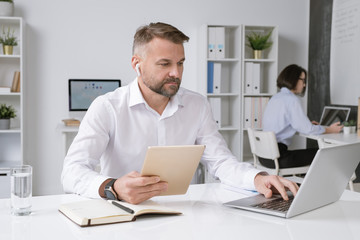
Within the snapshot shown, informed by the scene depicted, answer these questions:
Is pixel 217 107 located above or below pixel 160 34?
below

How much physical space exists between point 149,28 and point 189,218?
0.89 m

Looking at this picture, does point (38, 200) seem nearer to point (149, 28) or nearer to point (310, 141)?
point (149, 28)

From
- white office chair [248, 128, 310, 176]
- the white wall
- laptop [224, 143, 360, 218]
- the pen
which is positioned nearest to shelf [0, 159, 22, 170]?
the white wall

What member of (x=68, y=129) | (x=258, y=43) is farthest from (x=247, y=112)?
(x=68, y=129)

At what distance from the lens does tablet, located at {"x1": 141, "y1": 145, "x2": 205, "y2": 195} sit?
120 centimetres

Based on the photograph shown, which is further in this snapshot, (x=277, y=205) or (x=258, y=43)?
(x=258, y=43)

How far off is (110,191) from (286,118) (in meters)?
2.78

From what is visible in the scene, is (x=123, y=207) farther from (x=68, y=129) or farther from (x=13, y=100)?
(x=13, y=100)

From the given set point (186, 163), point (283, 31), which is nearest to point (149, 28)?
point (186, 163)

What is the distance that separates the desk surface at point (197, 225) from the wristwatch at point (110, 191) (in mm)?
153

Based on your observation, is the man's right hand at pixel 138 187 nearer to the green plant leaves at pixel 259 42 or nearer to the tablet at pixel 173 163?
the tablet at pixel 173 163

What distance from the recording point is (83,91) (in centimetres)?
420

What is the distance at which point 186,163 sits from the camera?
1292 millimetres

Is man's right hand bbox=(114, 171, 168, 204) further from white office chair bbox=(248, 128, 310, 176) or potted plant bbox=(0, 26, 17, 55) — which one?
potted plant bbox=(0, 26, 17, 55)
